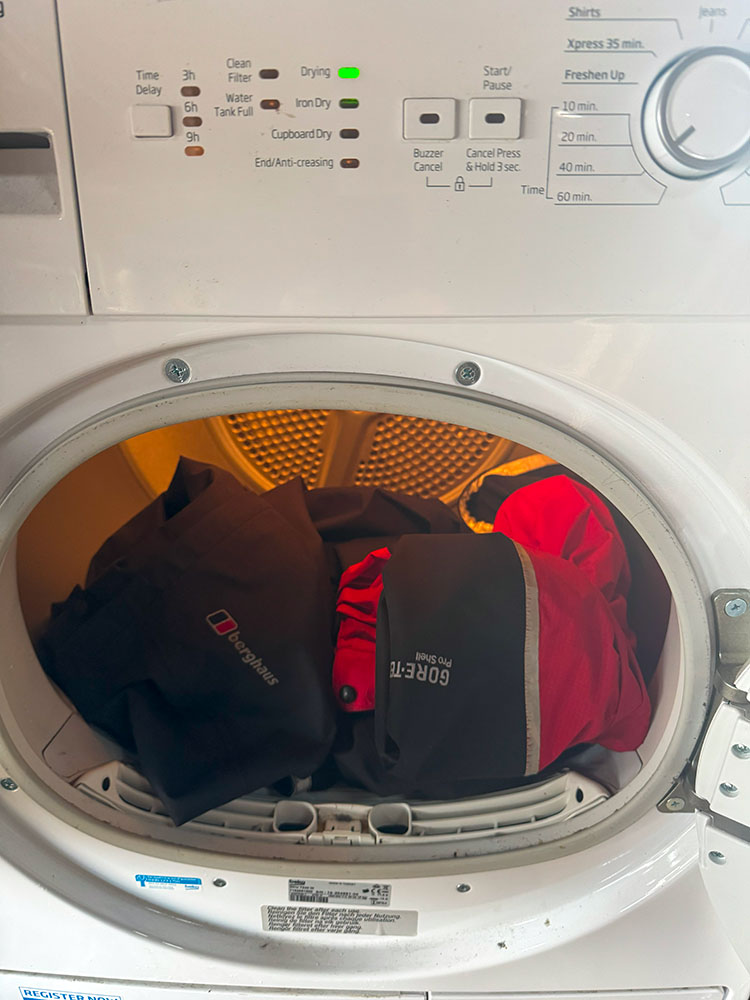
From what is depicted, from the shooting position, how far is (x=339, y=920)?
74cm

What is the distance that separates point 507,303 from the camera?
55 cm

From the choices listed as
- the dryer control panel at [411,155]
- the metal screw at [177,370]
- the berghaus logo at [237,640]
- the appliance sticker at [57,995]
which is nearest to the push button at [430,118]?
A: the dryer control panel at [411,155]

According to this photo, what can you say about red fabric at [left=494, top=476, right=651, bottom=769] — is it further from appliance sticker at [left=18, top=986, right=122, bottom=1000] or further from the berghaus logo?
appliance sticker at [left=18, top=986, right=122, bottom=1000]

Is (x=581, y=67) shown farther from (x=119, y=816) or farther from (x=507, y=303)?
(x=119, y=816)

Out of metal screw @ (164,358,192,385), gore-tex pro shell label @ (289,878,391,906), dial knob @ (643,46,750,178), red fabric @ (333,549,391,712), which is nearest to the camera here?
dial knob @ (643,46,750,178)

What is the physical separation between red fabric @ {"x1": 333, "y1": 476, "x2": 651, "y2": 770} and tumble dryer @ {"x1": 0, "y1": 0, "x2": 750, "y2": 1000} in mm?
40

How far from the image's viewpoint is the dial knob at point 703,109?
0.49 metres

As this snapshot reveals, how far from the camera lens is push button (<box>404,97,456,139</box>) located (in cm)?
51

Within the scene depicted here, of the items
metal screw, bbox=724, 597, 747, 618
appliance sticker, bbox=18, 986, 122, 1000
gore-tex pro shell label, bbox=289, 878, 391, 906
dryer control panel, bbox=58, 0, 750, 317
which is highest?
dryer control panel, bbox=58, 0, 750, 317

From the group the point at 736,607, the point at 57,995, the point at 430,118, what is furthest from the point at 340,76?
the point at 57,995

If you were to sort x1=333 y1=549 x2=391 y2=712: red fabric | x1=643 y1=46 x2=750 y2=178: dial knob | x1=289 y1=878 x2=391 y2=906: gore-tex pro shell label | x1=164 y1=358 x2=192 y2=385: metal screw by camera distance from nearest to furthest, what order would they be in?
x1=643 y1=46 x2=750 y2=178: dial knob < x1=164 y1=358 x2=192 y2=385: metal screw < x1=289 y1=878 x2=391 y2=906: gore-tex pro shell label < x1=333 y1=549 x2=391 y2=712: red fabric

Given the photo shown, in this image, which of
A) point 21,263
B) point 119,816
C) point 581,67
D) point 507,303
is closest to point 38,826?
point 119,816

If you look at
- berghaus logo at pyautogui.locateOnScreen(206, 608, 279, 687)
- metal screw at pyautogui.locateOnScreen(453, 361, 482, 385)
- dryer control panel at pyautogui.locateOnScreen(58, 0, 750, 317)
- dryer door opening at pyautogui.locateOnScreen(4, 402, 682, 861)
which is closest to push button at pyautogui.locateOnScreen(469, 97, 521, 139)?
dryer control panel at pyautogui.locateOnScreen(58, 0, 750, 317)

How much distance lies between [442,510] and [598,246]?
22.7 inches
